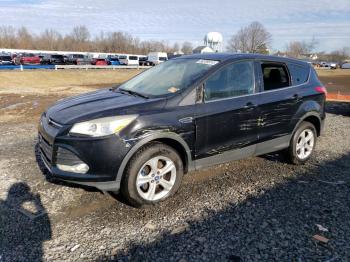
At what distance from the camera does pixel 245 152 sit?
457cm

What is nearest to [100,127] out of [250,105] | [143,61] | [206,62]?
[206,62]

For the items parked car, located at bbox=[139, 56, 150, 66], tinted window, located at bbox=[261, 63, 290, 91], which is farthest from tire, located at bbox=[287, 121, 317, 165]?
parked car, located at bbox=[139, 56, 150, 66]

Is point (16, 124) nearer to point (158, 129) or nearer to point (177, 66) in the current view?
point (177, 66)

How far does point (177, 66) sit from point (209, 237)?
2578 mm

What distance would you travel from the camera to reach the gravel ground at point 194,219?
303 cm

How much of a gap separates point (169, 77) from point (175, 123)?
1026 millimetres

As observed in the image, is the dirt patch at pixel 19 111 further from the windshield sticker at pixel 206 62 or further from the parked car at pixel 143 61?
the parked car at pixel 143 61

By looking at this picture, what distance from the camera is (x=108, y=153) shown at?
3447 millimetres

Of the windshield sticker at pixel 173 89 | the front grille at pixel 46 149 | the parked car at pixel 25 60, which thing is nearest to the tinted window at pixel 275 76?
the windshield sticker at pixel 173 89

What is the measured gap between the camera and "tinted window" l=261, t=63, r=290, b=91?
4789 millimetres

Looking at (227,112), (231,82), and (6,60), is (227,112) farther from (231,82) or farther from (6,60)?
(6,60)

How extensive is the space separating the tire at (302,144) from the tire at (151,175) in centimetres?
223

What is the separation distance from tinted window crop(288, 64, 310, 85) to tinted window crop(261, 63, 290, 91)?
0.14m

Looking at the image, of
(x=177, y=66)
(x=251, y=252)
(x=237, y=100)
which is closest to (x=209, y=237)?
(x=251, y=252)
